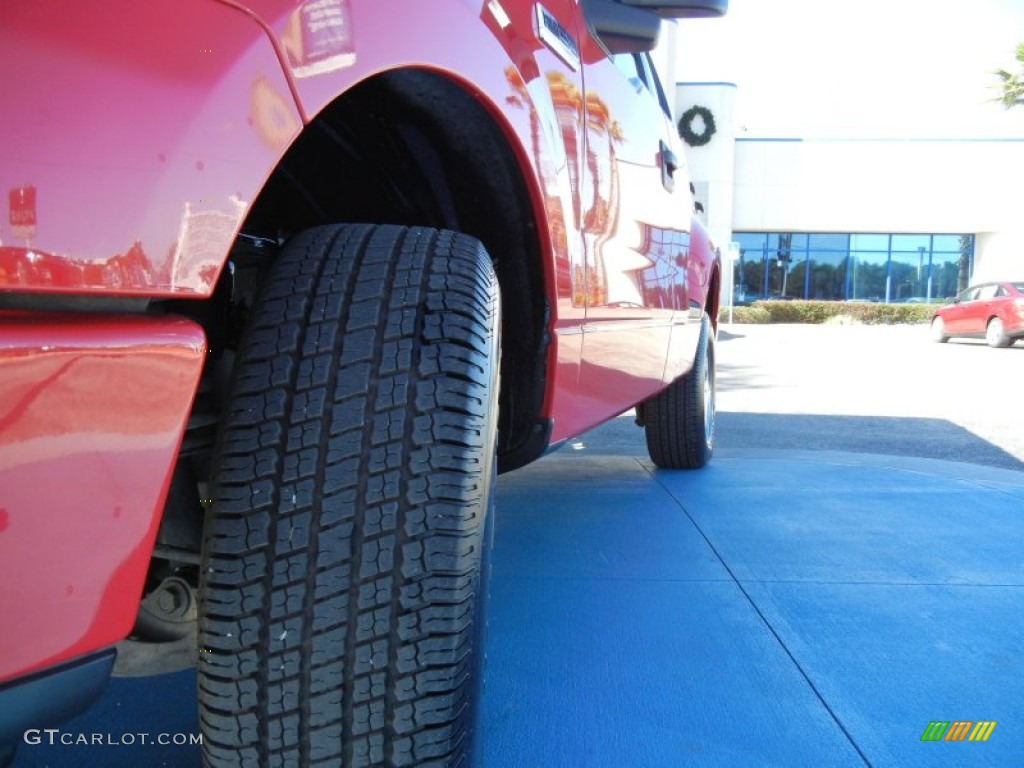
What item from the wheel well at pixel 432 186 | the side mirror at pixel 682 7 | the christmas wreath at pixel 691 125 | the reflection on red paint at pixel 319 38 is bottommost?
the wheel well at pixel 432 186

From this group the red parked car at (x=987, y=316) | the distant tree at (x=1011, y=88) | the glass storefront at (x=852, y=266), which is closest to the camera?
the red parked car at (x=987, y=316)

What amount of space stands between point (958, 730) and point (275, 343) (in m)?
1.60

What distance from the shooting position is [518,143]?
1.60 meters

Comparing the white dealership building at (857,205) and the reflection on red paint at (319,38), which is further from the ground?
the white dealership building at (857,205)

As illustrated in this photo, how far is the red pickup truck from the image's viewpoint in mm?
826

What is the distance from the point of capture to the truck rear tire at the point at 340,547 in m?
1.13

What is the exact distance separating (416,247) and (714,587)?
1.78m

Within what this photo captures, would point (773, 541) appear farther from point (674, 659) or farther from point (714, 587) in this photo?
point (674, 659)

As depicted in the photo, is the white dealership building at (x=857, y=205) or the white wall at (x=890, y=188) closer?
the white dealership building at (x=857, y=205)

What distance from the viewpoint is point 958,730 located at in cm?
185

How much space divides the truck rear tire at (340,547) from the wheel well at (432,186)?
46 centimetres

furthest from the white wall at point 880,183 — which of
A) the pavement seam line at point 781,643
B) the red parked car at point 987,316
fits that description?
the pavement seam line at point 781,643

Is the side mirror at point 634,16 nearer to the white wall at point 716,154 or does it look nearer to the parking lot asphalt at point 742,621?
the parking lot asphalt at point 742,621

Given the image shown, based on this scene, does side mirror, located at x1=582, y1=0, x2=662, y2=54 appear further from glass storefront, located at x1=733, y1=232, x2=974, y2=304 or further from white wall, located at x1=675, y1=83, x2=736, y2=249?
glass storefront, located at x1=733, y1=232, x2=974, y2=304
